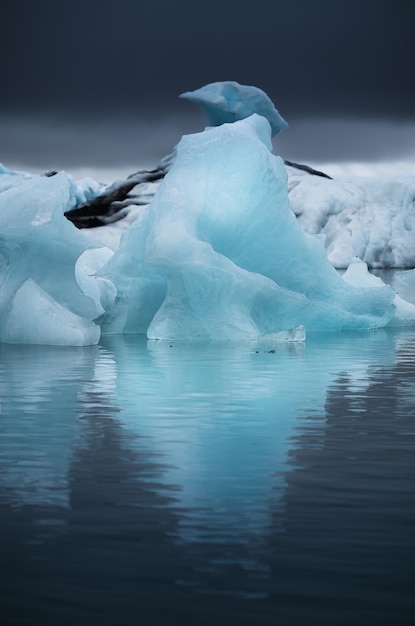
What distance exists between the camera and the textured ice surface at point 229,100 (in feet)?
81.0

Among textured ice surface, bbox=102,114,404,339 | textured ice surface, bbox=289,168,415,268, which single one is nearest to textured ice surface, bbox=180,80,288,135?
textured ice surface, bbox=102,114,404,339

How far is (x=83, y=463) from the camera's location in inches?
255

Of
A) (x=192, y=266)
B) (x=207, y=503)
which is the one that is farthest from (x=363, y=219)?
(x=207, y=503)

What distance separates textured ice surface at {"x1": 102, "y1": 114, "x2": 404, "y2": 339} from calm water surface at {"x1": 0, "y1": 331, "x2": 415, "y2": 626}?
17.7ft

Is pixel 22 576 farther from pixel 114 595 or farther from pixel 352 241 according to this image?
pixel 352 241

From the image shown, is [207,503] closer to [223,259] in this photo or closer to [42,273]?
[42,273]

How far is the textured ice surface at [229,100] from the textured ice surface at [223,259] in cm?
650

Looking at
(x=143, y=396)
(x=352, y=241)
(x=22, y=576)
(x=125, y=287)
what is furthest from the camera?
(x=352, y=241)

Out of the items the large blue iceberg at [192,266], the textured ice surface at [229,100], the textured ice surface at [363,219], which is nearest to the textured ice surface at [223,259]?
the large blue iceberg at [192,266]

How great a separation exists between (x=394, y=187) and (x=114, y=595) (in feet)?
213

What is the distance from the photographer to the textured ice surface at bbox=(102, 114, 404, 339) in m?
15.9

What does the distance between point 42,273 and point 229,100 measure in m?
10.7

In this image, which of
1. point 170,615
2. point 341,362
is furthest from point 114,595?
point 341,362

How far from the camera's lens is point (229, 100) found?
25328mm
